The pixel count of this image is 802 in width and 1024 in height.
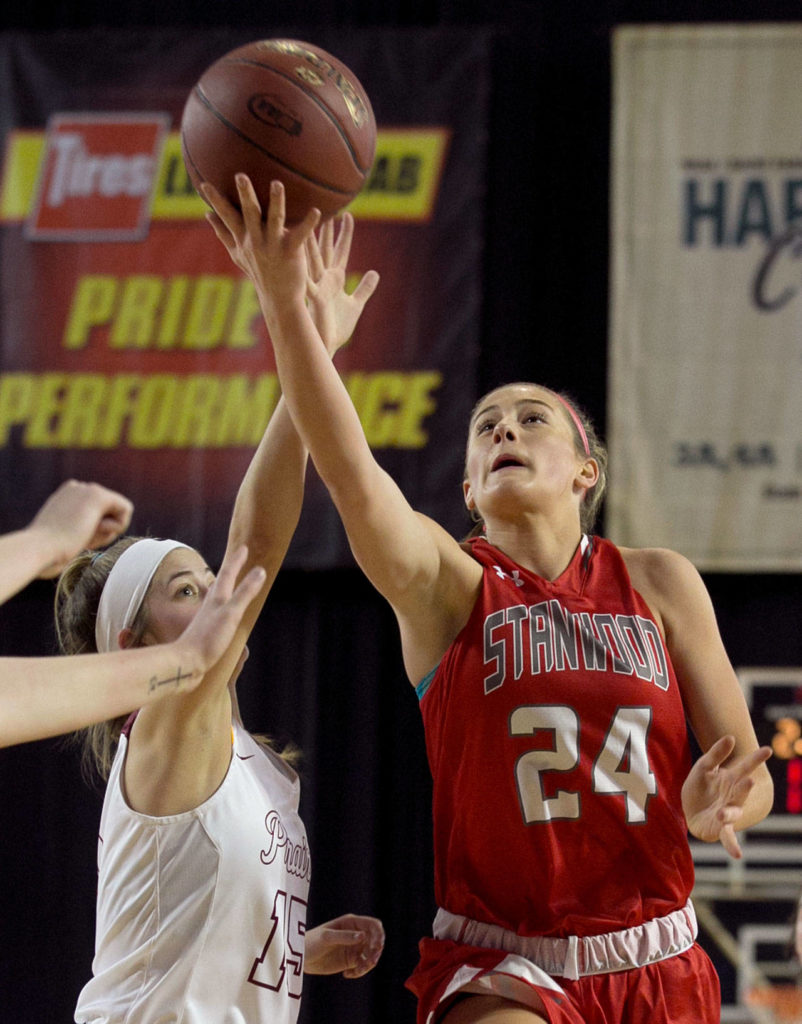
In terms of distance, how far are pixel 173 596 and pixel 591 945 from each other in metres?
Answer: 0.94

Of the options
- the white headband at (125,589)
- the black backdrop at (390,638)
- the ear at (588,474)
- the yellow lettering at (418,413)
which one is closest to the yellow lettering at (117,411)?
the black backdrop at (390,638)

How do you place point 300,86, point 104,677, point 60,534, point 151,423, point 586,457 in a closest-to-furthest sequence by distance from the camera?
point 104,677
point 60,534
point 300,86
point 586,457
point 151,423

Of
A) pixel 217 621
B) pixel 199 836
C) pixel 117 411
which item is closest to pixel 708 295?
pixel 117 411

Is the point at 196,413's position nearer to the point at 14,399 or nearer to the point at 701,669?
the point at 14,399

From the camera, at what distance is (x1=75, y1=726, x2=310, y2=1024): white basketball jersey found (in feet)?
6.79

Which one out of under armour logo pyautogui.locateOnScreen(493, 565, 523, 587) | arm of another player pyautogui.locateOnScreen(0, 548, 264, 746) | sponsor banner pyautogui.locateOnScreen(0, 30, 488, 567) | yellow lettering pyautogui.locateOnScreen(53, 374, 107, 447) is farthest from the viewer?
yellow lettering pyautogui.locateOnScreen(53, 374, 107, 447)

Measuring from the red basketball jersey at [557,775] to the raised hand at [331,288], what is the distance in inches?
22.7

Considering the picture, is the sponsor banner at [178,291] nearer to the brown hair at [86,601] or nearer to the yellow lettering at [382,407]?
the yellow lettering at [382,407]

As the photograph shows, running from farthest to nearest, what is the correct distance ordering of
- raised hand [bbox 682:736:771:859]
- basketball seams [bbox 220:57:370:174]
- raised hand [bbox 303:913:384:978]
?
raised hand [bbox 303:913:384:978] → basketball seams [bbox 220:57:370:174] → raised hand [bbox 682:736:771:859]

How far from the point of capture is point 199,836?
6.96 feet

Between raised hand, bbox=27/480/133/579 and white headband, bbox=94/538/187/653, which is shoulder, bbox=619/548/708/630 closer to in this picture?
white headband, bbox=94/538/187/653

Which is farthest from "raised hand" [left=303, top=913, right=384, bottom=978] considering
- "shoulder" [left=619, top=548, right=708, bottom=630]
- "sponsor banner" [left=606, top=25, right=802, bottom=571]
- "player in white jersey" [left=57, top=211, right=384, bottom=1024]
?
"sponsor banner" [left=606, top=25, right=802, bottom=571]

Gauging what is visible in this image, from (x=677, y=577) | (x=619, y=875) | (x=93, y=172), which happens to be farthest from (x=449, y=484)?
(x=619, y=875)

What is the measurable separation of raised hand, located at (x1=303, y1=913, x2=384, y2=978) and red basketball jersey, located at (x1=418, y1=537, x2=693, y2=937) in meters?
0.34
